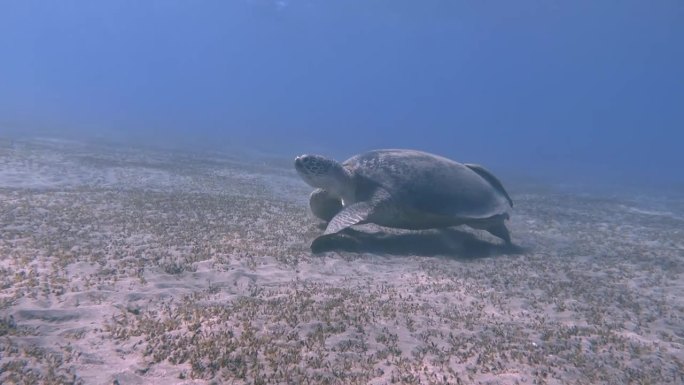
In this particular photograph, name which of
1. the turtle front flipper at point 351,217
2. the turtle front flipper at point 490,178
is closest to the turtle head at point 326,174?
the turtle front flipper at point 351,217

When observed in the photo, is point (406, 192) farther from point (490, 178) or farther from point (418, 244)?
point (490, 178)

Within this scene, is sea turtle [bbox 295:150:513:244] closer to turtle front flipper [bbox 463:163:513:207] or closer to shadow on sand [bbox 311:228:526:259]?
shadow on sand [bbox 311:228:526:259]

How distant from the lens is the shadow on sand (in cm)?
830

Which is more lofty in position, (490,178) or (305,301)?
(490,178)

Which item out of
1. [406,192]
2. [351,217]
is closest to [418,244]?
[406,192]

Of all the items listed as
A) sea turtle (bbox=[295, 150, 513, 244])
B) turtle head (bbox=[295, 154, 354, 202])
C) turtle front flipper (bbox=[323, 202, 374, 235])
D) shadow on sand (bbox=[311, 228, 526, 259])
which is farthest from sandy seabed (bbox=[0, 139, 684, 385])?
turtle head (bbox=[295, 154, 354, 202])

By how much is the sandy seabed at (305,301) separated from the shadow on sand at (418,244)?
6 cm

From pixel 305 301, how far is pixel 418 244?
4.11 meters

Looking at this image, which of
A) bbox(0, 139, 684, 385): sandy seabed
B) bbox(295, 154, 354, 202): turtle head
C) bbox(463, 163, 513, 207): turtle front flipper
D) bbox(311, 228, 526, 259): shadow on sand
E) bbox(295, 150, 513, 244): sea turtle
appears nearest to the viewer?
bbox(0, 139, 684, 385): sandy seabed

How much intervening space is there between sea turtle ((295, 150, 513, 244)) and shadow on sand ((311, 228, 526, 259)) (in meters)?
0.29

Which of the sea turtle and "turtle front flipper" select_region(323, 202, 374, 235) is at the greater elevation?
the sea turtle

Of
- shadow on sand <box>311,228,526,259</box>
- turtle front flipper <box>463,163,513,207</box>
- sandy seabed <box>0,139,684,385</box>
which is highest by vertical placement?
turtle front flipper <box>463,163,513,207</box>

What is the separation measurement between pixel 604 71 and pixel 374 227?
673ft

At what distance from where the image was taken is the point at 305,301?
5539 millimetres
